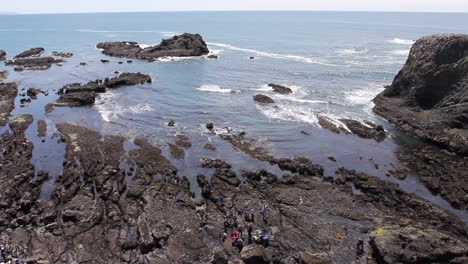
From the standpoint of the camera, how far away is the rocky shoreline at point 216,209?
2797 cm

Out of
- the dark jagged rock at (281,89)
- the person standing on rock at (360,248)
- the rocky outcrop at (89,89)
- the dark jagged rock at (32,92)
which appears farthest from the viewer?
the dark jagged rock at (281,89)

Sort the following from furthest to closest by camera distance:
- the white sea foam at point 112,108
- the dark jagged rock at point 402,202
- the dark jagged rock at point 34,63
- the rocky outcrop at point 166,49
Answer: the rocky outcrop at point 166,49, the dark jagged rock at point 34,63, the white sea foam at point 112,108, the dark jagged rock at point 402,202

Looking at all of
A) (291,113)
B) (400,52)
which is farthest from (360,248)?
(400,52)

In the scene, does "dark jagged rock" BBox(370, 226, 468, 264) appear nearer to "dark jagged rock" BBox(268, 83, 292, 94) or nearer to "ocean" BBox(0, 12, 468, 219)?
"ocean" BBox(0, 12, 468, 219)

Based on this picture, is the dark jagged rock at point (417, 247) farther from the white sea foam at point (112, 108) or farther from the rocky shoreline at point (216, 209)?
the white sea foam at point (112, 108)

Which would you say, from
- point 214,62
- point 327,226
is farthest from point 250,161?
point 214,62

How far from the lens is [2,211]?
32.6 meters

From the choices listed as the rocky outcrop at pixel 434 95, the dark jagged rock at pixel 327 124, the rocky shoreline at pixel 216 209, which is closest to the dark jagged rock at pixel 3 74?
the rocky shoreline at pixel 216 209

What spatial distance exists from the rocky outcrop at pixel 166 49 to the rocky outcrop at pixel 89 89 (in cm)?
3086

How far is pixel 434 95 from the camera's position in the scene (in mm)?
57281

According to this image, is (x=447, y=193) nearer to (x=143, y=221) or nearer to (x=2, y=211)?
(x=143, y=221)

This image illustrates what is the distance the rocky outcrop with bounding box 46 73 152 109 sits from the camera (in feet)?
215

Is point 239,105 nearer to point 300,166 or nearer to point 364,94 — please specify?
point 300,166

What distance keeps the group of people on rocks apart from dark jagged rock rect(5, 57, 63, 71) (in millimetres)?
90367
